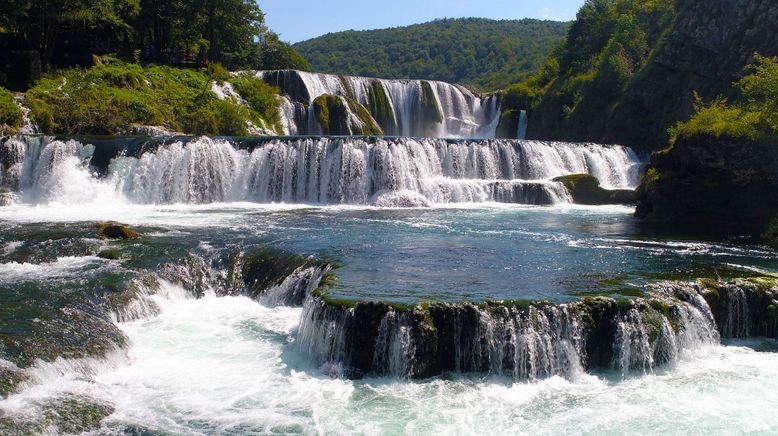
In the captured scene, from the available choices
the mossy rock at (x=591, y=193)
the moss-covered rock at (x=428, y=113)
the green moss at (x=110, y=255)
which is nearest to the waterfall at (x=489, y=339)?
the green moss at (x=110, y=255)

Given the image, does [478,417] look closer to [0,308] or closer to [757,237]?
[0,308]

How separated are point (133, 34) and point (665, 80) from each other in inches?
1396

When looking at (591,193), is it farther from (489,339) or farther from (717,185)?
(489,339)

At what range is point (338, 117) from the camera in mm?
41969

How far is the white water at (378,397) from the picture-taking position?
828 cm

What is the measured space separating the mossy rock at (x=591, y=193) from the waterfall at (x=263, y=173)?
49 cm

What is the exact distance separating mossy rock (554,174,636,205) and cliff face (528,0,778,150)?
7.04 m

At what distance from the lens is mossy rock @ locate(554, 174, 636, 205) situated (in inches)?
1099

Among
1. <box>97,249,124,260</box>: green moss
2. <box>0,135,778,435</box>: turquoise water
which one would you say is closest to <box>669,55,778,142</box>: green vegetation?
<box>0,135,778,435</box>: turquoise water

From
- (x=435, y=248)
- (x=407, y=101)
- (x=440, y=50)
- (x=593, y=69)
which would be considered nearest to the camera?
(x=435, y=248)

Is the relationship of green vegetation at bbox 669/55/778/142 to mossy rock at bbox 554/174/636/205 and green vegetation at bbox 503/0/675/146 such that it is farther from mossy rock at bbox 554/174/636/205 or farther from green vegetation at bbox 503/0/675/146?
green vegetation at bbox 503/0/675/146

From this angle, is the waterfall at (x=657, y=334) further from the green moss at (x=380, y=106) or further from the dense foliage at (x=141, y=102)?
the green moss at (x=380, y=106)

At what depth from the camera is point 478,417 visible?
8539mm

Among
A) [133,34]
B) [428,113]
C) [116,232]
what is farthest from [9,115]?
[428,113]
